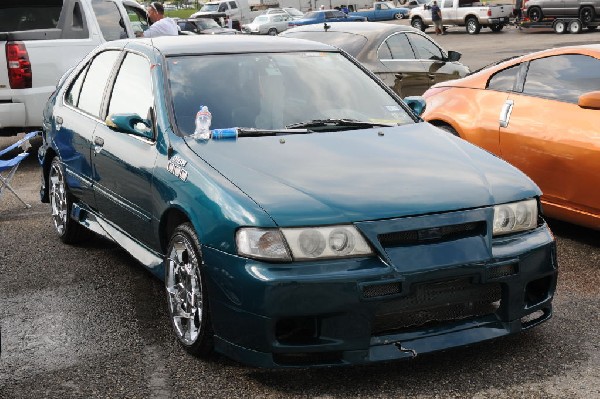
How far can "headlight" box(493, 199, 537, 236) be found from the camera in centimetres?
431

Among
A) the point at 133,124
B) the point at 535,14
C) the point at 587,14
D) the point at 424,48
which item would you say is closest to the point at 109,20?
the point at 424,48

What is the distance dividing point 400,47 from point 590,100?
20.1 feet

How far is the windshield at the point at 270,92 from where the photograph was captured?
516cm

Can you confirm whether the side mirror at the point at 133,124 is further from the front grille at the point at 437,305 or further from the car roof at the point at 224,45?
the front grille at the point at 437,305

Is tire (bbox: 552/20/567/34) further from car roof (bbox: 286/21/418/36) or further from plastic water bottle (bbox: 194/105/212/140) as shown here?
plastic water bottle (bbox: 194/105/212/140)

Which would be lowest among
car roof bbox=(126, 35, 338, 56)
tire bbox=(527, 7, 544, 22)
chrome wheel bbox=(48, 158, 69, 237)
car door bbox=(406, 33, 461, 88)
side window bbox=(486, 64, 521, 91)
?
tire bbox=(527, 7, 544, 22)

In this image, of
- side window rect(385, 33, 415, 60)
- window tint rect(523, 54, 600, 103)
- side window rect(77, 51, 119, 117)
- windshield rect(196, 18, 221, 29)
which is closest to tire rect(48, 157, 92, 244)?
side window rect(77, 51, 119, 117)

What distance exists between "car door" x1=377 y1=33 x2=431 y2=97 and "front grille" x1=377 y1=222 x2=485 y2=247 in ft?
24.9

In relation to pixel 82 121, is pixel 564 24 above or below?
below

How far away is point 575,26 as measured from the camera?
36531 mm

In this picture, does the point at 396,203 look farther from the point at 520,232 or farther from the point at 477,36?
the point at 477,36

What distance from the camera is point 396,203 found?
413 centimetres

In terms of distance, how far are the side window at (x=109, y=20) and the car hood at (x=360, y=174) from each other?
7.26 m

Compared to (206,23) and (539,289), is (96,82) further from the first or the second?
(206,23)
